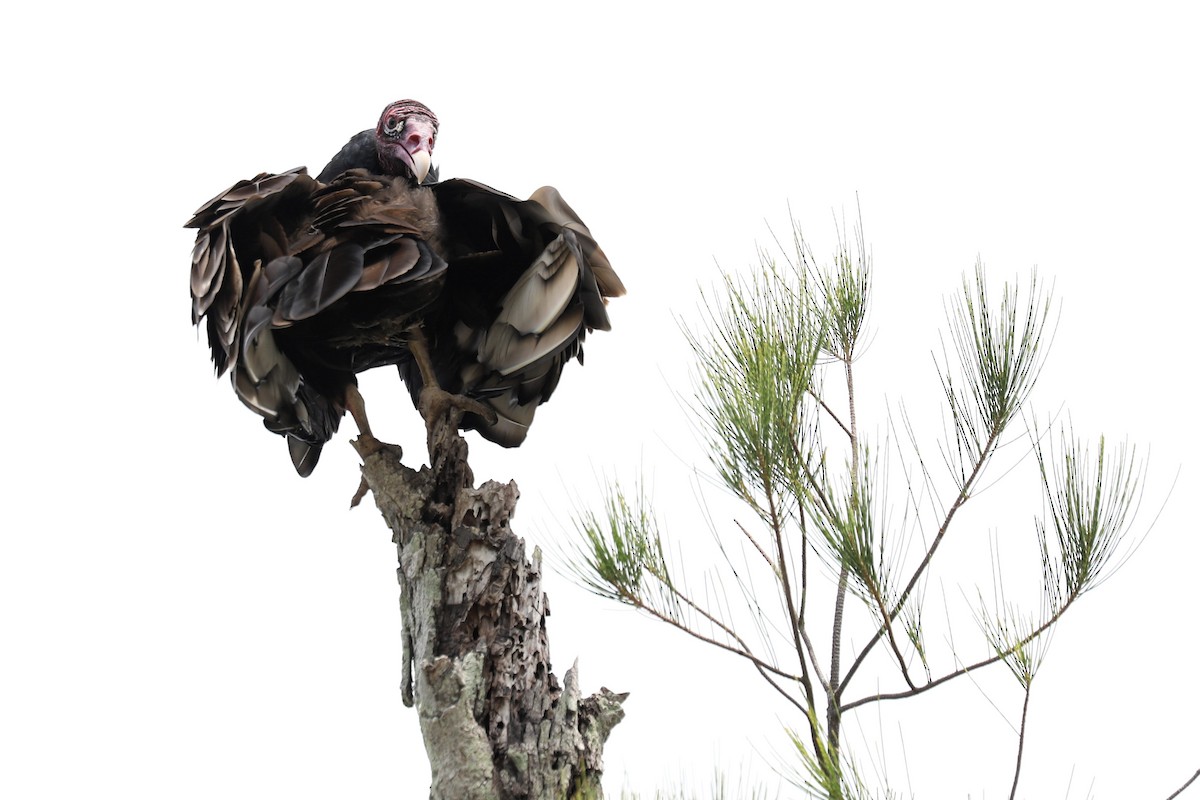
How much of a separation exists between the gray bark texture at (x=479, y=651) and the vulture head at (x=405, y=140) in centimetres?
33

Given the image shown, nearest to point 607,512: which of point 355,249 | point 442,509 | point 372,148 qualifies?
point 442,509

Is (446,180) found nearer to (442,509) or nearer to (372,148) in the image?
(372,148)

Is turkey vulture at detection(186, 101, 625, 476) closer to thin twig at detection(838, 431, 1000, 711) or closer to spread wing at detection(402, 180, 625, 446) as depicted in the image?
spread wing at detection(402, 180, 625, 446)

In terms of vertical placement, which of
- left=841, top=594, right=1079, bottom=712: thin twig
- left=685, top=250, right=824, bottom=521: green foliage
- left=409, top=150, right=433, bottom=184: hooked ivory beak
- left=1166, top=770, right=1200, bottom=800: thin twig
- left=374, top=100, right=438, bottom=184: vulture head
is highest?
left=374, top=100, right=438, bottom=184: vulture head

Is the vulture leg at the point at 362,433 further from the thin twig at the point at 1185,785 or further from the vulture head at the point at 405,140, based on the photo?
the thin twig at the point at 1185,785

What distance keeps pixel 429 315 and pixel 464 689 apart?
47 cm

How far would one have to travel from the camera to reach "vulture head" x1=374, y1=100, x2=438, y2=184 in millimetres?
1521

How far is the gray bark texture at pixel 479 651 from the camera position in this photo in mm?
1395

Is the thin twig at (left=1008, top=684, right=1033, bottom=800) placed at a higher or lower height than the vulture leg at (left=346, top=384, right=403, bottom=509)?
lower

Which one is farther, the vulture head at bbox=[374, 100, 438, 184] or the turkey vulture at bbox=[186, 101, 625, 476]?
the vulture head at bbox=[374, 100, 438, 184]

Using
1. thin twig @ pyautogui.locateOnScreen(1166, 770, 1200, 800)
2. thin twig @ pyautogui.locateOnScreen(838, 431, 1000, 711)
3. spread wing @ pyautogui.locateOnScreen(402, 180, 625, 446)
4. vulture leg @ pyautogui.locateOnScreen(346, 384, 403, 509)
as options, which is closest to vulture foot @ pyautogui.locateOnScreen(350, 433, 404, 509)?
vulture leg @ pyautogui.locateOnScreen(346, 384, 403, 509)

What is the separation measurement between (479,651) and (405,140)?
24.8 inches

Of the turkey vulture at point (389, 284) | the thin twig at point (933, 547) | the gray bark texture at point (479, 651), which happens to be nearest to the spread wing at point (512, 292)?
the turkey vulture at point (389, 284)

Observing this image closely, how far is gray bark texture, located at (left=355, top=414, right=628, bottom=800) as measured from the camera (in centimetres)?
139
